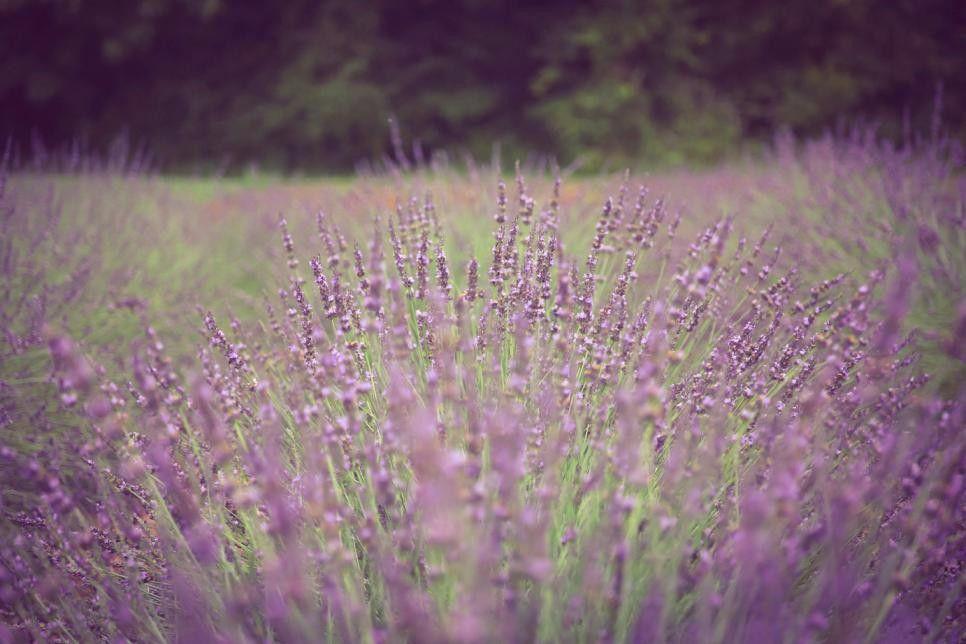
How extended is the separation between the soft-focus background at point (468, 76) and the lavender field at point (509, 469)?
272 inches

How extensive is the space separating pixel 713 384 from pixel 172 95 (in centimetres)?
1082

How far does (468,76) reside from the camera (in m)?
9.95

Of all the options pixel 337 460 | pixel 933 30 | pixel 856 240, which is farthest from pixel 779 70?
pixel 337 460

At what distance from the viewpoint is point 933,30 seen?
29.7 feet

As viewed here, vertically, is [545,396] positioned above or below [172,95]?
below

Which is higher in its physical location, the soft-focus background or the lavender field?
the soft-focus background

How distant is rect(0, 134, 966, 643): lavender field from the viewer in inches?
46.9

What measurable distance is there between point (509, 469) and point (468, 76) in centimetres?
980

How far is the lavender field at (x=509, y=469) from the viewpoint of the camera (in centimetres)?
→ 119

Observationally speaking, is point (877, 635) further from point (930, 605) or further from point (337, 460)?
point (337, 460)

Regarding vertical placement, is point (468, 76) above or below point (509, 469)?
above

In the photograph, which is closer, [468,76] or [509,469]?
[509,469]

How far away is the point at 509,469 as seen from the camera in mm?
1034

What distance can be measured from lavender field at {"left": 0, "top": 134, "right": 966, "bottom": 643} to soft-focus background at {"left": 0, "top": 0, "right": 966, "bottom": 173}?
22.6ft
